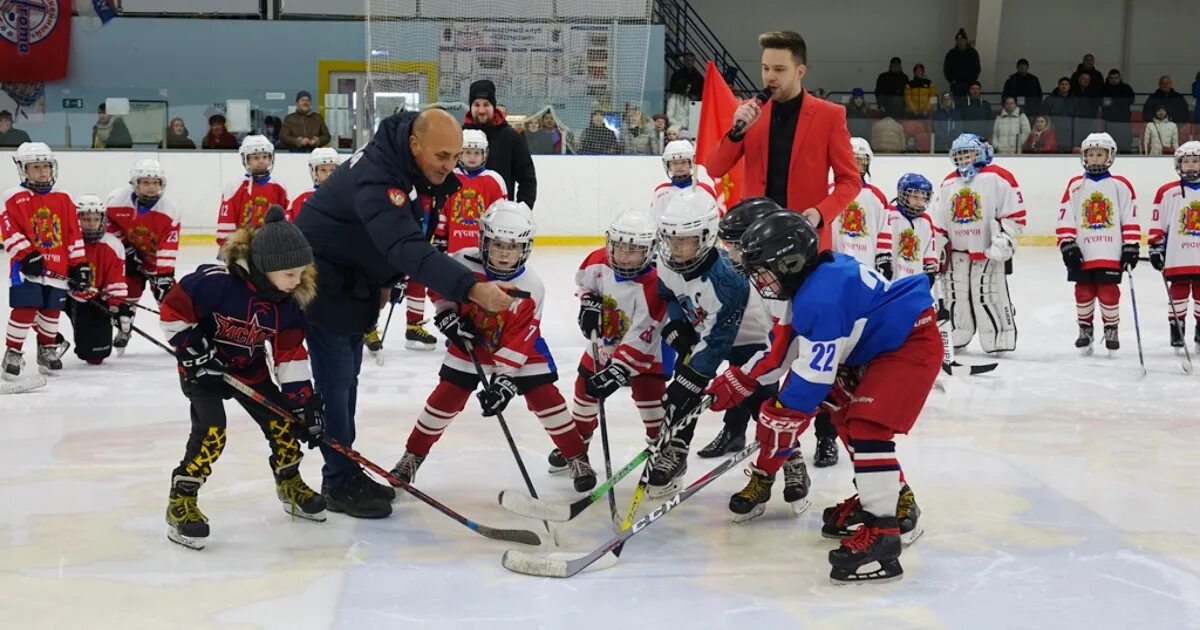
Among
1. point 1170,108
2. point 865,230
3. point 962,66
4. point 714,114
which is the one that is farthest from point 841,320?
point 962,66

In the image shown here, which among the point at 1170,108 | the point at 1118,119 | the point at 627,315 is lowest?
the point at 627,315

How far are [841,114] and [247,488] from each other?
2091 millimetres

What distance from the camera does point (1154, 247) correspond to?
6.45 meters

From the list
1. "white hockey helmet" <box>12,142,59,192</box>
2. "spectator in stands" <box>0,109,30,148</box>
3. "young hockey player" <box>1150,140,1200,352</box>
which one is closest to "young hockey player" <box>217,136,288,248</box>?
"white hockey helmet" <box>12,142,59,192</box>

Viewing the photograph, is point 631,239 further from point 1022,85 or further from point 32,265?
point 1022,85

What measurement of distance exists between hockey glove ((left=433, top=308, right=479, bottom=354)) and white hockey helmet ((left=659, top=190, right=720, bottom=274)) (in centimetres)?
60

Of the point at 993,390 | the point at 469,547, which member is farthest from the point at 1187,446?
the point at 469,547

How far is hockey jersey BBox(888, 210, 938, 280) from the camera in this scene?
6184mm

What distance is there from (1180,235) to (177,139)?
794 cm

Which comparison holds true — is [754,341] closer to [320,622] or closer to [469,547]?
[469,547]

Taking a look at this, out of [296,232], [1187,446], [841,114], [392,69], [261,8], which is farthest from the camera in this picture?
[261,8]

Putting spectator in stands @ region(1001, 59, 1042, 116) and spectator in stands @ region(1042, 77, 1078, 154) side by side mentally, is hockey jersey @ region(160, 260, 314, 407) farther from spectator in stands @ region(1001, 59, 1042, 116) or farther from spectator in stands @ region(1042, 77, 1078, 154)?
spectator in stands @ region(1001, 59, 1042, 116)

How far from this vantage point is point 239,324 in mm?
3129

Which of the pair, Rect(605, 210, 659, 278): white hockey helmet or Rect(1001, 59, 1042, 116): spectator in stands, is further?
Rect(1001, 59, 1042, 116): spectator in stands
